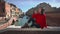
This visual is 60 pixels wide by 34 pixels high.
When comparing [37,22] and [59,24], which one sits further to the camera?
[59,24]

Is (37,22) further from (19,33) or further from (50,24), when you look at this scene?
(50,24)

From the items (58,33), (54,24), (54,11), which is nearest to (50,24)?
(54,24)

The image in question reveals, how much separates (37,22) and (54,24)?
1.01 metres

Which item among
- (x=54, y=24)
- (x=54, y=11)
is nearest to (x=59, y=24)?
(x=54, y=24)

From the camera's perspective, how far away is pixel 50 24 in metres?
4.32

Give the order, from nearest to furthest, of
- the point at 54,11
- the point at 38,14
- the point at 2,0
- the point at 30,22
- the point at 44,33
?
1. the point at 44,33
2. the point at 38,14
3. the point at 30,22
4. the point at 54,11
5. the point at 2,0

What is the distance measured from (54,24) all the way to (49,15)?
289 mm

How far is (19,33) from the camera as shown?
2.95 meters

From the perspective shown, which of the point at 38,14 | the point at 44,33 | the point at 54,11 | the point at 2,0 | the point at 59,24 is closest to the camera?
the point at 44,33

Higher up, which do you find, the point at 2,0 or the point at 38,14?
the point at 2,0

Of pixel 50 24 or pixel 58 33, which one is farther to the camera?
pixel 50 24

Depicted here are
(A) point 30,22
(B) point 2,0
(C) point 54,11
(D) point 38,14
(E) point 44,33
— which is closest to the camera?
(E) point 44,33

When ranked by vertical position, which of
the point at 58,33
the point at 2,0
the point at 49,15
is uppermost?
the point at 2,0

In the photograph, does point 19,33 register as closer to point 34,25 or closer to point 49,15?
point 34,25
